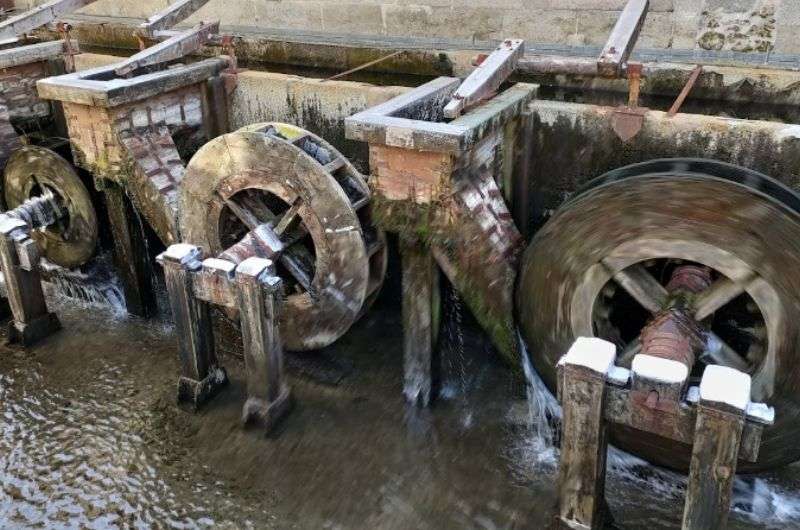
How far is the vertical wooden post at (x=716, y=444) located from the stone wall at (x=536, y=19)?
4070 mm

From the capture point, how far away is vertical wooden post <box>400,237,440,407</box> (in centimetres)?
484

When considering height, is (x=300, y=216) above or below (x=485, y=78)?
below

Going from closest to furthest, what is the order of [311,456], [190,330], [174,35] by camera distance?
1. [311,456]
2. [190,330]
3. [174,35]

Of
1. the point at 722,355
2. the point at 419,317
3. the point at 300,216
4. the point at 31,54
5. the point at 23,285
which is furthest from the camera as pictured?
the point at 31,54

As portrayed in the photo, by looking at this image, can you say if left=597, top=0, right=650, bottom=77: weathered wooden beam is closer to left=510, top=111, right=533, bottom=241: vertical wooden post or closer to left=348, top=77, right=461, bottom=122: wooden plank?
left=510, top=111, right=533, bottom=241: vertical wooden post

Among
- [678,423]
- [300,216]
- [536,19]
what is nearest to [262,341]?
[300,216]

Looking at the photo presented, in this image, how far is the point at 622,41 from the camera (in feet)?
15.9

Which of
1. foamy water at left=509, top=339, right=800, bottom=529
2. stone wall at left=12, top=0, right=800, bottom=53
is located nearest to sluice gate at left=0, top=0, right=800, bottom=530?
foamy water at left=509, top=339, right=800, bottom=529

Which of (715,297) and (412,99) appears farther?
(412,99)

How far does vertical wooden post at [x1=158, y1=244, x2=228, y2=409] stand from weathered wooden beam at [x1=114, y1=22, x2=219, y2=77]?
2.03 meters

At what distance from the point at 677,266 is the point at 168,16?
5.21 m

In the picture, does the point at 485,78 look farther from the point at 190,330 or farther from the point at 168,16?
the point at 168,16

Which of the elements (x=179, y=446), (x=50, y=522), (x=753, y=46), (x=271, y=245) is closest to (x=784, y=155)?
(x=753, y=46)

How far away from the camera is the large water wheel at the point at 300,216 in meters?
5.20
